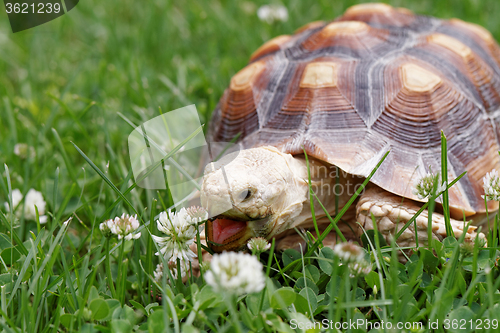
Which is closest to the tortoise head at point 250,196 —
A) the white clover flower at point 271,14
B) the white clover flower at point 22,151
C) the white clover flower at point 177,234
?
the white clover flower at point 177,234

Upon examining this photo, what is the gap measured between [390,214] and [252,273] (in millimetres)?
1029

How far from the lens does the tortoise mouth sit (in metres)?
1.84

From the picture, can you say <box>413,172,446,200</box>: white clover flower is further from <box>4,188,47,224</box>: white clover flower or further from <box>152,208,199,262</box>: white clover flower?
<box>4,188,47,224</box>: white clover flower

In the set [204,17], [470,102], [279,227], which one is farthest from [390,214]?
[204,17]

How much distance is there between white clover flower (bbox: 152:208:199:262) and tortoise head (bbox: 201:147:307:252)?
120 mm

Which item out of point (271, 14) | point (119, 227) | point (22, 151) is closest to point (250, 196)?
point (119, 227)

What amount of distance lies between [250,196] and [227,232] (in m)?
0.20

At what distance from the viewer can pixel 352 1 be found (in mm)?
4570

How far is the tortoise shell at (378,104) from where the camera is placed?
2090 mm

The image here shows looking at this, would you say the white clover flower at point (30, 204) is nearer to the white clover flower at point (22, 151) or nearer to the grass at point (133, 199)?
the grass at point (133, 199)

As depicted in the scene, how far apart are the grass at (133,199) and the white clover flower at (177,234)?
0.37 ft

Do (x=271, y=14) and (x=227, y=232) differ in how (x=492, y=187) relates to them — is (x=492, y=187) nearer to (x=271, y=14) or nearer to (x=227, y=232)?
(x=227, y=232)

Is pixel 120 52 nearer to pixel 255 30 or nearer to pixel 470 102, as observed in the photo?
pixel 255 30

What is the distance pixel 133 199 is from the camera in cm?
234
